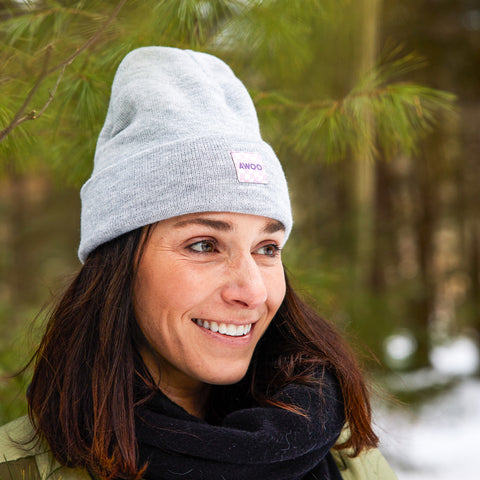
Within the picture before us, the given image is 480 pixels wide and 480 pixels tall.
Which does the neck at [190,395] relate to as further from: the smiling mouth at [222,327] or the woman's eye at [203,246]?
the woman's eye at [203,246]

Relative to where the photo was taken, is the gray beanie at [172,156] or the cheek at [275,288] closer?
the gray beanie at [172,156]

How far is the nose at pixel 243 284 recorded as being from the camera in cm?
125

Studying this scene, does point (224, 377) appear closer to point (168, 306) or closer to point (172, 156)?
point (168, 306)

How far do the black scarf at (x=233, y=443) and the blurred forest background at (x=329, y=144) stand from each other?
394 mm

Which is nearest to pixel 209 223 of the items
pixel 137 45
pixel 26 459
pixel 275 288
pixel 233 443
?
pixel 275 288

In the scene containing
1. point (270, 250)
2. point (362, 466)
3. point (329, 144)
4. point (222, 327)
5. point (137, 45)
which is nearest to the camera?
point (222, 327)

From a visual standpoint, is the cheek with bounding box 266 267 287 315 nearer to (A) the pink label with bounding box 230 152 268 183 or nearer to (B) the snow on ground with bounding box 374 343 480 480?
(A) the pink label with bounding box 230 152 268 183

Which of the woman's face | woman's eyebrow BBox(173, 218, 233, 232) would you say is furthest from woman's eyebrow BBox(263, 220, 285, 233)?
woman's eyebrow BBox(173, 218, 233, 232)

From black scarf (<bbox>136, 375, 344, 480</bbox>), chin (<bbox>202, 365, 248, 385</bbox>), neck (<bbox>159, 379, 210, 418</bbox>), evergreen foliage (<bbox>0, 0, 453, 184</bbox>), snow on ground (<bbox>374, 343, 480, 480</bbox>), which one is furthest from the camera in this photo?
snow on ground (<bbox>374, 343, 480, 480</bbox>)

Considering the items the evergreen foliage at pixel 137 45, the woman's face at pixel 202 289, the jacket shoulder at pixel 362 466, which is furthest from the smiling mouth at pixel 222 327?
the evergreen foliage at pixel 137 45

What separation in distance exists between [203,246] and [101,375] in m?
0.36

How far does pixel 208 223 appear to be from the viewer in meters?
1.23

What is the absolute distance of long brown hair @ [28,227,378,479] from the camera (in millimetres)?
1188

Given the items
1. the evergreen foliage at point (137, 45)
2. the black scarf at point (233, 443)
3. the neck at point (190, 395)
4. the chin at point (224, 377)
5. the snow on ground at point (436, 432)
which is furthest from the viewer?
the snow on ground at point (436, 432)
